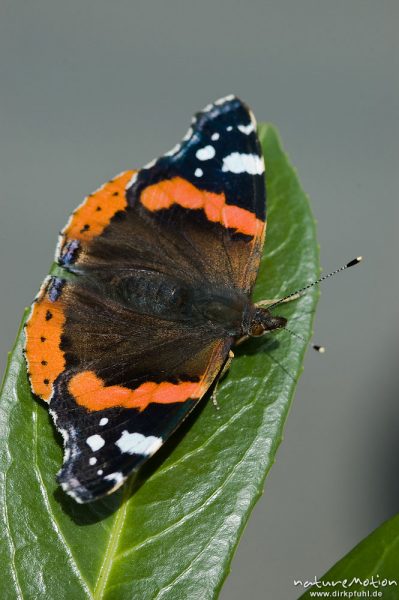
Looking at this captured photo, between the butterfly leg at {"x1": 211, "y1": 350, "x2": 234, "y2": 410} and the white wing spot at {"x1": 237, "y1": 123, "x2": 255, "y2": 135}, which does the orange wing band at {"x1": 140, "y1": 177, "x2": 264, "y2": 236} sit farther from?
the butterfly leg at {"x1": 211, "y1": 350, "x2": 234, "y2": 410}

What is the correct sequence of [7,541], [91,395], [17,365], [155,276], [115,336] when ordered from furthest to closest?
1. [155,276]
2. [115,336]
3. [91,395]
4. [17,365]
5. [7,541]

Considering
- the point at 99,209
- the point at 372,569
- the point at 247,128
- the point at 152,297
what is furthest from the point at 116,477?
the point at 247,128

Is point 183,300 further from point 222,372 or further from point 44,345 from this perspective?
point 44,345

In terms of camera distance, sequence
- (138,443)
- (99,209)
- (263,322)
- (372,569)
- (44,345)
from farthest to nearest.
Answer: (99,209)
(263,322)
(44,345)
(138,443)
(372,569)

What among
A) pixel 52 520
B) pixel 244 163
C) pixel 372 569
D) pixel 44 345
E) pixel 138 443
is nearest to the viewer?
pixel 372 569

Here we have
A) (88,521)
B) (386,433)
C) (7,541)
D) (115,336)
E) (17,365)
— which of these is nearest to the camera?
(7,541)

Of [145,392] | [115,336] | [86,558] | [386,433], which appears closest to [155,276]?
[115,336]

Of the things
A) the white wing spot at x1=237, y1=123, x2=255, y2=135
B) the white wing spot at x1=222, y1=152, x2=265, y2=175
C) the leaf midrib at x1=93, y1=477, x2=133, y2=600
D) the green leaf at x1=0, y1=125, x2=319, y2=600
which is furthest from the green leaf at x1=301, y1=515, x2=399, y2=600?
the white wing spot at x1=237, y1=123, x2=255, y2=135

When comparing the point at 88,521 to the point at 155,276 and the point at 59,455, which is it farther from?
the point at 155,276
